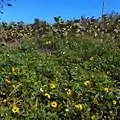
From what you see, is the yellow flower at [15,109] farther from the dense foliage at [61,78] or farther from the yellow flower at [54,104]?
the yellow flower at [54,104]

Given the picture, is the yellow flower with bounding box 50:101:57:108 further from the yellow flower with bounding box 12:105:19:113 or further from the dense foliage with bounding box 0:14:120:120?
the yellow flower with bounding box 12:105:19:113

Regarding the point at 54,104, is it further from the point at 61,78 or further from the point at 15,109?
the point at 61,78

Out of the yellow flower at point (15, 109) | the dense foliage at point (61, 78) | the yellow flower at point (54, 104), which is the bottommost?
the yellow flower at point (15, 109)

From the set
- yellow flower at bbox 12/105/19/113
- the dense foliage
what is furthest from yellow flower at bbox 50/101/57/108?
yellow flower at bbox 12/105/19/113

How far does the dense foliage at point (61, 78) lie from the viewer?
4.48 m

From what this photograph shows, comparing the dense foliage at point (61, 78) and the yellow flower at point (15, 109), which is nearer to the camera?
the yellow flower at point (15, 109)

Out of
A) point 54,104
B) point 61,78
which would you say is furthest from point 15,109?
point 61,78

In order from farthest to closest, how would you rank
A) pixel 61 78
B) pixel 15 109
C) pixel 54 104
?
→ pixel 61 78 → pixel 54 104 → pixel 15 109

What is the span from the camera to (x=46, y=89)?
15.7 ft

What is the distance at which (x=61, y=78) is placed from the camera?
5152 millimetres

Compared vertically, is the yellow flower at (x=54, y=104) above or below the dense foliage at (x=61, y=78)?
below

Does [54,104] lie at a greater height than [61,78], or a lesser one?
lesser

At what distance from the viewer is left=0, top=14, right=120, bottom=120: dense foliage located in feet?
14.7

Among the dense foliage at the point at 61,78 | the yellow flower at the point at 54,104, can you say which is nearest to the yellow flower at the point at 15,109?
the dense foliage at the point at 61,78
